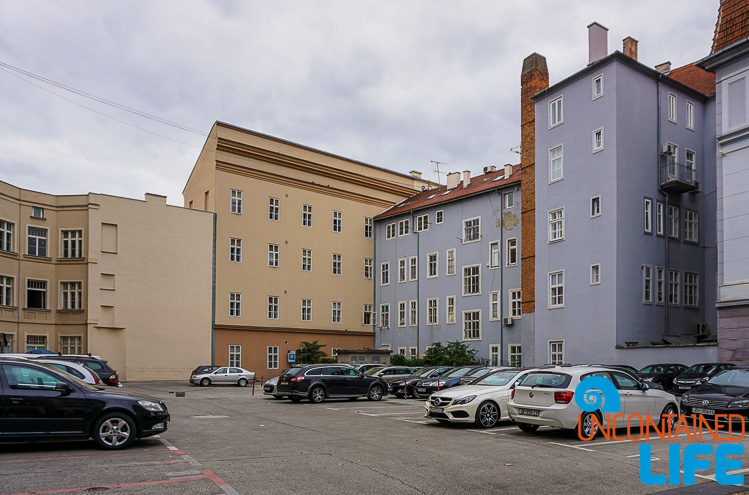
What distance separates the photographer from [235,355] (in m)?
47.8

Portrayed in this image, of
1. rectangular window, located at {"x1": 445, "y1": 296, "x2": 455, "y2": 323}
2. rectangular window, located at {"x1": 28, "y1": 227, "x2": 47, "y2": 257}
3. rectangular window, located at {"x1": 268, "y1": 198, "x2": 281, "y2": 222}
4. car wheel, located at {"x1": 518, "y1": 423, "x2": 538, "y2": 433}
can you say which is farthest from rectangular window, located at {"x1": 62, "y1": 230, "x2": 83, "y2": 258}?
car wheel, located at {"x1": 518, "y1": 423, "x2": 538, "y2": 433}

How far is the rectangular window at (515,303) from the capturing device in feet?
140

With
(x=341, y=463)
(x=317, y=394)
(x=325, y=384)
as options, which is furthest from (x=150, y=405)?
(x=325, y=384)

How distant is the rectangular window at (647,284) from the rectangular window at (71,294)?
108 feet

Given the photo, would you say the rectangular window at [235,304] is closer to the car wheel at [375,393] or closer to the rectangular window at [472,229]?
the rectangular window at [472,229]

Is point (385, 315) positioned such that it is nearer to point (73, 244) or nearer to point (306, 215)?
point (306, 215)

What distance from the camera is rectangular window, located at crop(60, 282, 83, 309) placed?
139 feet

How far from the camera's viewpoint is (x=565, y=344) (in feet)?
116

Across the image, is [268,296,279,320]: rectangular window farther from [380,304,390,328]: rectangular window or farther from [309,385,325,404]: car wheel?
[309,385,325,404]: car wheel

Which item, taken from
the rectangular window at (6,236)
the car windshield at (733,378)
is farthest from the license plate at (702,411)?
the rectangular window at (6,236)

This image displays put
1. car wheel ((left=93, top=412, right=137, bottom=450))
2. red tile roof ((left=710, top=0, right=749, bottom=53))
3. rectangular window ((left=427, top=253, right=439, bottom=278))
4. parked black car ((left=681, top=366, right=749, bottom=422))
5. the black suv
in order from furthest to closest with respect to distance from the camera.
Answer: rectangular window ((left=427, top=253, right=439, bottom=278)) < red tile roof ((left=710, top=0, right=749, bottom=53)) < the black suv < parked black car ((left=681, top=366, right=749, bottom=422)) < car wheel ((left=93, top=412, right=137, bottom=450))

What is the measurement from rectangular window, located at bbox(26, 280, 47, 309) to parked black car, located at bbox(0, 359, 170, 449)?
33116 millimetres

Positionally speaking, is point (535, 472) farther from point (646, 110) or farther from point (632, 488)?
point (646, 110)

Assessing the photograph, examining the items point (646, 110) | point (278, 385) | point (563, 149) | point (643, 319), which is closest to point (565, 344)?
point (643, 319)
